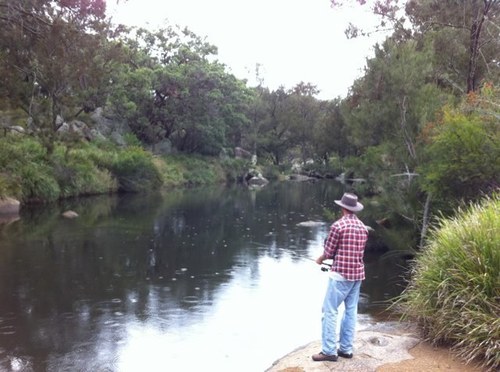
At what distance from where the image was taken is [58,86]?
17.0m

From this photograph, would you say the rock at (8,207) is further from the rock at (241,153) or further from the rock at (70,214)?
the rock at (241,153)

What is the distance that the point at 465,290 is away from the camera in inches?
247

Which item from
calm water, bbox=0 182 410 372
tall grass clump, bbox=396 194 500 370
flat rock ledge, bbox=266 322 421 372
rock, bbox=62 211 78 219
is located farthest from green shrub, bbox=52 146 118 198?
tall grass clump, bbox=396 194 500 370

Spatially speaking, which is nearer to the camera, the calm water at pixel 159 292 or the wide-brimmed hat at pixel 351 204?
the wide-brimmed hat at pixel 351 204

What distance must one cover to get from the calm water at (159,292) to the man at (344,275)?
2019 mm

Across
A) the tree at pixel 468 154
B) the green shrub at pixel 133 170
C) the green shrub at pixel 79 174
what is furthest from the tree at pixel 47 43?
the green shrub at pixel 133 170

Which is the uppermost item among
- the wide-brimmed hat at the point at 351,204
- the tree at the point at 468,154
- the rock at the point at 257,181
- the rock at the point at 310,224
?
the tree at the point at 468,154

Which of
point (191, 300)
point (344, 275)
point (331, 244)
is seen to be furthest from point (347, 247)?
point (191, 300)

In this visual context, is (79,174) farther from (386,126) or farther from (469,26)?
(469,26)

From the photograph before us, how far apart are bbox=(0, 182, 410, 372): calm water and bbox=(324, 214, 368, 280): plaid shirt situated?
263 cm

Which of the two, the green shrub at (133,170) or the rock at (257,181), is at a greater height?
the green shrub at (133,170)

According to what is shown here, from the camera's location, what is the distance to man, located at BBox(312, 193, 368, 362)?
20.0 ft

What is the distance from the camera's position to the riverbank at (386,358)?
593 centimetres

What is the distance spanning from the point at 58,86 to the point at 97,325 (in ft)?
33.1
